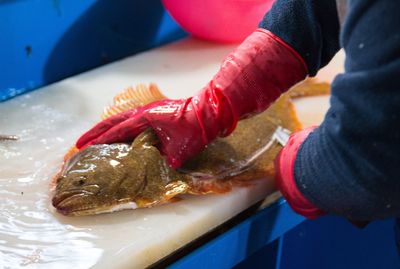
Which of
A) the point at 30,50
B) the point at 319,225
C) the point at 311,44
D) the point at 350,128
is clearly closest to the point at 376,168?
the point at 350,128

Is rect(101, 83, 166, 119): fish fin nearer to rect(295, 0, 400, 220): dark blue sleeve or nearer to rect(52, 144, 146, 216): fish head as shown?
rect(52, 144, 146, 216): fish head

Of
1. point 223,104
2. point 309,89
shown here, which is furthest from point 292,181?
point 309,89

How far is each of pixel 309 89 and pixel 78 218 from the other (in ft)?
2.24

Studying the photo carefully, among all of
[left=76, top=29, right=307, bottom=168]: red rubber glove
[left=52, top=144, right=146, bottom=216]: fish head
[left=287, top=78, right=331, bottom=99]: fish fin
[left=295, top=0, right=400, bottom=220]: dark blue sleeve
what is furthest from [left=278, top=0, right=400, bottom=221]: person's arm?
[left=287, top=78, right=331, bottom=99]: fish fin

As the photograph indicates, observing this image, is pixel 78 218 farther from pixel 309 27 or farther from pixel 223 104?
pixel 309 27

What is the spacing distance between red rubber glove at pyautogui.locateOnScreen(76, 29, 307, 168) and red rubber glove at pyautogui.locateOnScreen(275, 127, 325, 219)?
10 cm

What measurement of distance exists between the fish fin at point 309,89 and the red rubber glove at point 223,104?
0.30 m

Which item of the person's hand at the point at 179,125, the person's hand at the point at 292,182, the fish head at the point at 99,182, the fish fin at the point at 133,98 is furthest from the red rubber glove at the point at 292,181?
the fish fin at the point at 133,98

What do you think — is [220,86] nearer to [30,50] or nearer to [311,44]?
[311,44]

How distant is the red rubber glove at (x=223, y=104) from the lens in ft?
3.43

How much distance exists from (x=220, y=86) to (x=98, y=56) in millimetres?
619

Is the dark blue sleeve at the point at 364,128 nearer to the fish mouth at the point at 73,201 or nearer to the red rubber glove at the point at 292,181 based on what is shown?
the red rubber glove at the point at 292,181

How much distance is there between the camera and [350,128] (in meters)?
0.78

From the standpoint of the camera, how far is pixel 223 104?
1055mm
